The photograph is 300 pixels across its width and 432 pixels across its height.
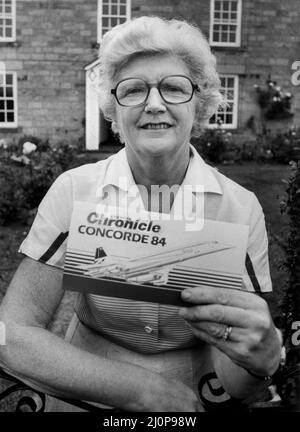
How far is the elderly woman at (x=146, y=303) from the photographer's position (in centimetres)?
98

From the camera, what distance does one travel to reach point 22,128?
216 centimetres

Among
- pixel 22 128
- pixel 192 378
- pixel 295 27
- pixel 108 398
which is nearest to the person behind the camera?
pixel 108 398

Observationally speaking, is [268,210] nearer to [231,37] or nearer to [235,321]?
[231,37]

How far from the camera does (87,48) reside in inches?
82.6

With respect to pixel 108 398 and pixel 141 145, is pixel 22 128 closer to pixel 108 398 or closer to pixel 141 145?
pixel 141 145

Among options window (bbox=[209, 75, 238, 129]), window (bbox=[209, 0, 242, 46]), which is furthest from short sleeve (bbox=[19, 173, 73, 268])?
window (bbox=[209, 0, 242, 46])

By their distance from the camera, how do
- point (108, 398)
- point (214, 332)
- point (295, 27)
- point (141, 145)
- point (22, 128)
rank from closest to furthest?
point (214, 332) < point (108, 398) < point (141, 145) < point (295, 27) < point (22, 128)

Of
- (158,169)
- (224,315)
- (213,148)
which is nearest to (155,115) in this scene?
(158,169)

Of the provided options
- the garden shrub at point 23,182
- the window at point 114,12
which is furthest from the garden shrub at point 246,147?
the garden shrub at point 23,182

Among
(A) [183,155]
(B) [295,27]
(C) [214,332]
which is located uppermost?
(B) [295,27]

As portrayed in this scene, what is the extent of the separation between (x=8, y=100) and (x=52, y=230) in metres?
1.11

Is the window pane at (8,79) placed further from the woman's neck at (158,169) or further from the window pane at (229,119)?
the woman's neck at (158,169)
